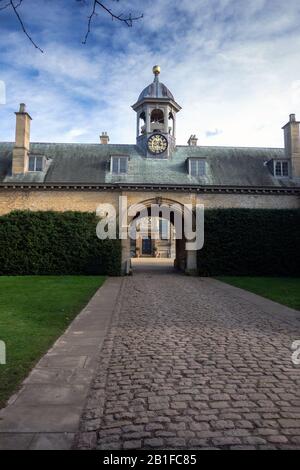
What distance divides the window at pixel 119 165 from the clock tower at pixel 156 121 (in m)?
2.48

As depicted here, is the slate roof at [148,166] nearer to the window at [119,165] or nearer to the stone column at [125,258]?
the window at [119,165]

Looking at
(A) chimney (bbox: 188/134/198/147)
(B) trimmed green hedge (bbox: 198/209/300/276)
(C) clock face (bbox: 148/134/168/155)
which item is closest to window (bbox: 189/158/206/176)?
(C) clock face (bbox: 148/134/168/155)

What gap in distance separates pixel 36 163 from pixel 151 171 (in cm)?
866

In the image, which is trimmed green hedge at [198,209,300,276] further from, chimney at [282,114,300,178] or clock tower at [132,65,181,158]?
clock tower at [132,65,181,158]

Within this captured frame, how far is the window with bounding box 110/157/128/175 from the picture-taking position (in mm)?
26219

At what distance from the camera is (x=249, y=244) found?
24.2m

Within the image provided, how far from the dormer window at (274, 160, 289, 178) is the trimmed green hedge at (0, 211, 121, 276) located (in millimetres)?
13678

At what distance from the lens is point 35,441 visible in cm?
324

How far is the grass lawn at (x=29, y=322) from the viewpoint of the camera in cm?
518

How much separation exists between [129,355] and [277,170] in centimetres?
2430
